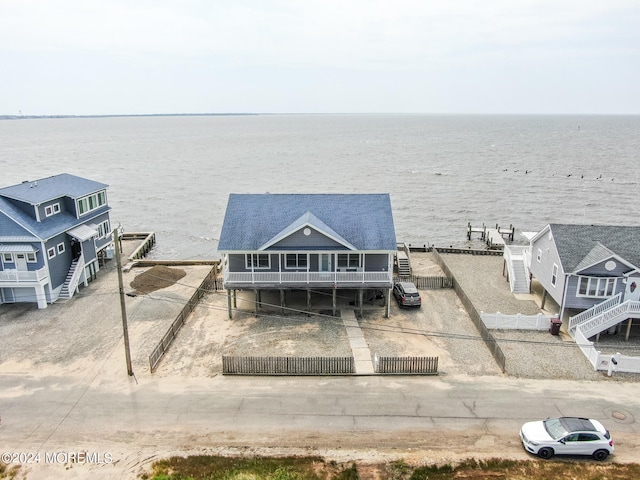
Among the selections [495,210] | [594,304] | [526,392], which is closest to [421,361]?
[526,392]

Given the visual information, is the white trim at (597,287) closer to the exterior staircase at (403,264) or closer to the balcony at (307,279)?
the balcony at (307,279)

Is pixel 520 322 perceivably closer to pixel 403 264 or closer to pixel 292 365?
pixel 403 264

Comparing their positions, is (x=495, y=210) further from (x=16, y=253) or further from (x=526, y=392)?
(x=16, y=253)

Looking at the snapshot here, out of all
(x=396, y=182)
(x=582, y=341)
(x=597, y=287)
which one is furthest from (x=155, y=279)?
(x=396, y=182)

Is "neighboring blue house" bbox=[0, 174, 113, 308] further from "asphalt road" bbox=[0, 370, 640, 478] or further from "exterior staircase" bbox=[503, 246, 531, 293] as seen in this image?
"exterior staircase" bbox=[503, 246, 531, 293]

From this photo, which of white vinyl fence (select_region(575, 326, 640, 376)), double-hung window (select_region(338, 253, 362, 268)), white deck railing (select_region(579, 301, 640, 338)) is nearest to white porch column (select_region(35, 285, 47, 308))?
double-hung window (select_region(338, 253, 362, 268))

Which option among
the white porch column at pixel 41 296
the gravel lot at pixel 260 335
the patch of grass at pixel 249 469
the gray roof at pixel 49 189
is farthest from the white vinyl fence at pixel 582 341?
the gray roof at pixel 49 189

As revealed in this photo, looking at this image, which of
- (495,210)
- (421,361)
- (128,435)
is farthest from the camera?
(495,210)
